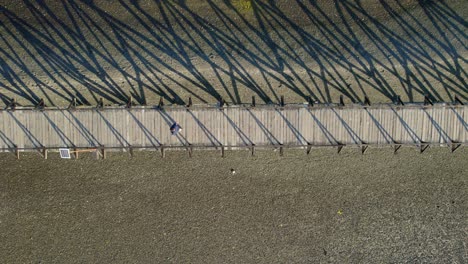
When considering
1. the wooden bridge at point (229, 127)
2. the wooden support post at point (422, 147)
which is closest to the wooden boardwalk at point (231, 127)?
the wooden bridge at point (229, 127)

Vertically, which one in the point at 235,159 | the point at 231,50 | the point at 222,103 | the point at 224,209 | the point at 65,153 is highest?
the point at 231,50

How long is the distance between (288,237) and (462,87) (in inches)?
289

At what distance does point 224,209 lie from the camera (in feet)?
40.5

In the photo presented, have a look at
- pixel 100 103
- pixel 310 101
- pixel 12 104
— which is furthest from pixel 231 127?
pixel 12 104

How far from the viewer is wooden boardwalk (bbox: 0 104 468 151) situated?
1118cm

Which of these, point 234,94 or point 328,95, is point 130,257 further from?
point 328,95

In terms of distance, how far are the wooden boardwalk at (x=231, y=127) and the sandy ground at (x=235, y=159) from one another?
1009mm

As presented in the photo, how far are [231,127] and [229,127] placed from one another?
0.06 m

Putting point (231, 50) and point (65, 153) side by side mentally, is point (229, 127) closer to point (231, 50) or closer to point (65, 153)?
point (231, 50)

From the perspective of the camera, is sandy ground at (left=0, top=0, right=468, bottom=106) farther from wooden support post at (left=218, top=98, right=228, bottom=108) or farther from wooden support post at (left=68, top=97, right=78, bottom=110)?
wooden support post at (left=218, top=98, right=228, bottom=108)

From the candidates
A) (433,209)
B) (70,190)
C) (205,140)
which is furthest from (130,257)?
(433,209)

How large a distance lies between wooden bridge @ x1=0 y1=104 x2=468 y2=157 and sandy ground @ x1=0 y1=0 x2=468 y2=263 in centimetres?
101

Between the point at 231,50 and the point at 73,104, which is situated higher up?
the point at 231,50

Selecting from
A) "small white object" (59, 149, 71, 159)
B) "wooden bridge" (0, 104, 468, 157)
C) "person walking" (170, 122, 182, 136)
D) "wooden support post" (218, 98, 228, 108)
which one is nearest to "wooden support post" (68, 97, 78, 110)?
"wooden bridge" (0, 104, 468, 157)
